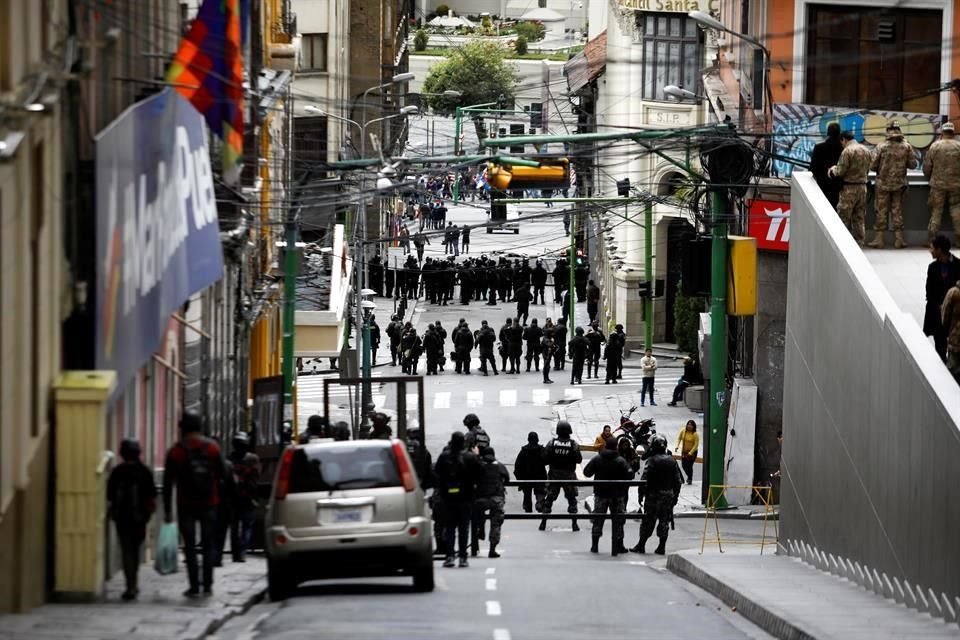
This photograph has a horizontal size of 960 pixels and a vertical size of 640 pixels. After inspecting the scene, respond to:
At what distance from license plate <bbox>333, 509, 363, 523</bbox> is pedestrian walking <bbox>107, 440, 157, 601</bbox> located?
1979mm

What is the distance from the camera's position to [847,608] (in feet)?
54.1

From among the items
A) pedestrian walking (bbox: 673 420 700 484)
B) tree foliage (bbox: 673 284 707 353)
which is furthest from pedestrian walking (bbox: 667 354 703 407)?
pedestrian walking (bbox: 673 420 700 484)

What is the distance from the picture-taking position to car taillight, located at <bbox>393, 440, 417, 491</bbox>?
17820mm

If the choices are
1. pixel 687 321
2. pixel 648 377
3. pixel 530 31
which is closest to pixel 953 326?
pixel 648 377

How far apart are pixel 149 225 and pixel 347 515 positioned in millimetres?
3518

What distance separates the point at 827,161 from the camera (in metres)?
26.5

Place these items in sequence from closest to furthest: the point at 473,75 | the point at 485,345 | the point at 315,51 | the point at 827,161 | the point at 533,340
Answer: the point at 827,161 < the point at 485,345 < the point at 533,340 < the point at 315,51 < the point at 473,75

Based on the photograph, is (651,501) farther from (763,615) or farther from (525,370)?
(525,370)

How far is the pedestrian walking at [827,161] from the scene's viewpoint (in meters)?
26.1

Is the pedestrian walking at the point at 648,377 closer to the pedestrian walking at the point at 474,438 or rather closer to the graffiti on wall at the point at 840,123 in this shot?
the graffiti on wall at the point at 840,123

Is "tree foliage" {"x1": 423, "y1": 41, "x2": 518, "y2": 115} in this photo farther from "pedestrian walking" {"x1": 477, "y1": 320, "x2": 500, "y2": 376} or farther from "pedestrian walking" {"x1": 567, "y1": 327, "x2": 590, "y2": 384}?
"pedestrian walking" {"x1": 567, "y1": 327, "x2": 590, "y2": 384}

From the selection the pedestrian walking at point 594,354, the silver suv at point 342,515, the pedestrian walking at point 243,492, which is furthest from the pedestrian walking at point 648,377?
the silver suv at point 342,515

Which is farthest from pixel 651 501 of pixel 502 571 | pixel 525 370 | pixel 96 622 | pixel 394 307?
pixel 394 307

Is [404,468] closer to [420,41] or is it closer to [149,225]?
[149,225]
